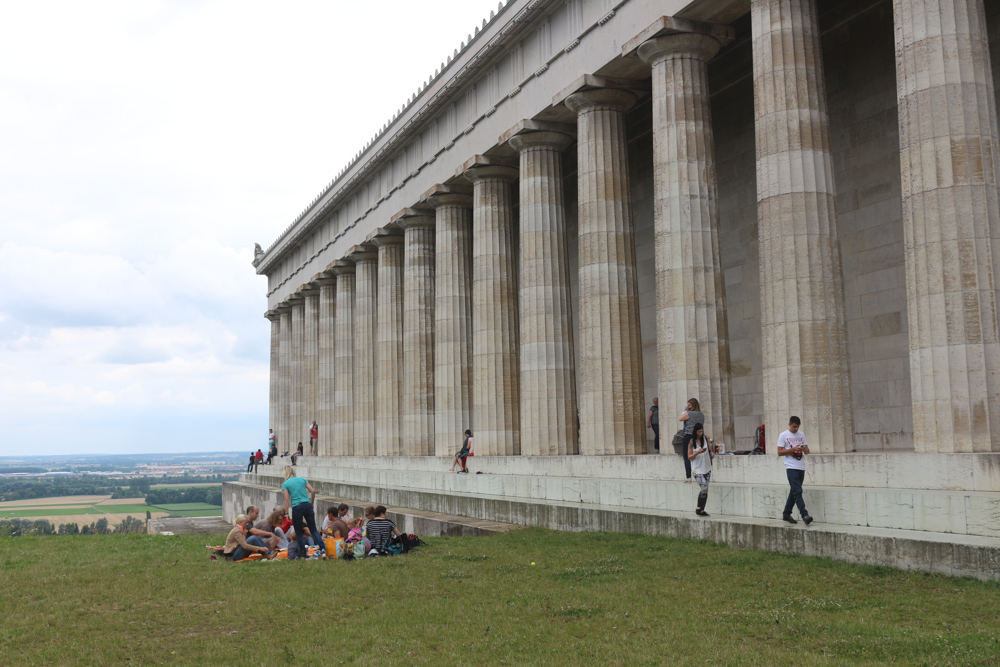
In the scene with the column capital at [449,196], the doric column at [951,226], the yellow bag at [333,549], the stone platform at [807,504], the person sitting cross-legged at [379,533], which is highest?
the column capital at [449,196]

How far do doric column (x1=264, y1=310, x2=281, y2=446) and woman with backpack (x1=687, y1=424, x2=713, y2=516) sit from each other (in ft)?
202

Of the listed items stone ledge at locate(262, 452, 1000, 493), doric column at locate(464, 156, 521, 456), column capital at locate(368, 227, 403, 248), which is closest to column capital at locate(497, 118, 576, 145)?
doric column at locate(464, 156, 521, 456)

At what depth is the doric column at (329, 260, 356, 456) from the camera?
5703 centimetres

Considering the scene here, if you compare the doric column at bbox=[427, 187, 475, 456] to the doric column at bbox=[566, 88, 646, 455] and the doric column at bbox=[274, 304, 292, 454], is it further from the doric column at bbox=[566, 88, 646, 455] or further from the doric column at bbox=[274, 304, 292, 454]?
the doric column at bbox=[274, 304, 292, 454]

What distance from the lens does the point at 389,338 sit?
50.8 meters

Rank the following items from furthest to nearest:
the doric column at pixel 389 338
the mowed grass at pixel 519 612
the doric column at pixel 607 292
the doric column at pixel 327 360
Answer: the doric column at pixel 327 360 → the doric column at pixel 389 338 → the doric column at pixel 607 292 → the mowed grass at pixel 519 612

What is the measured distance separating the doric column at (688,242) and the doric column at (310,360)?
43.7m

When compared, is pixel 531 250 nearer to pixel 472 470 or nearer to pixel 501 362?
pixel 501 362

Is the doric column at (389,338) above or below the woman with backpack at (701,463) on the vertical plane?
above

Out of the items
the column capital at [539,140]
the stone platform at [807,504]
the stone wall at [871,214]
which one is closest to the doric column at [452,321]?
the column capital at [539,140]

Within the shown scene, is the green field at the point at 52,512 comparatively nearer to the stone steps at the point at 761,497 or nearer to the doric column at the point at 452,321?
the doric column at the point at 452,321

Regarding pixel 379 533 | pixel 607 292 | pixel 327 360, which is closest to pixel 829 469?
pixel 379 533

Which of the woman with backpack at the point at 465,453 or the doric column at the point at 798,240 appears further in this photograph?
the woman with backpack at the point at 465,453

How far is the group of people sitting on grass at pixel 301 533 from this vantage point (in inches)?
776
